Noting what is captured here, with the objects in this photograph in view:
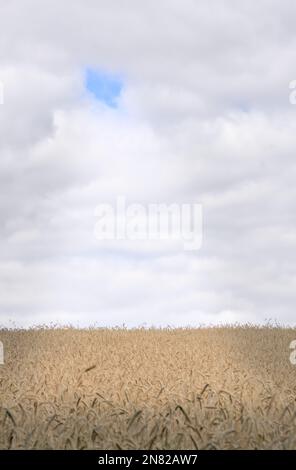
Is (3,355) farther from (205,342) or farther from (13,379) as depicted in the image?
(205,342)

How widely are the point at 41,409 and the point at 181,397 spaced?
4.68 feet

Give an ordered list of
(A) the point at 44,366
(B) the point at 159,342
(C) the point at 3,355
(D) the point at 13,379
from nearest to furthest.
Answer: (D) the point at 13,379
(A) the point at 44,366
(C) the point at 3,355
(B) the point at 159,342

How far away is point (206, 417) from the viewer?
6445 millimetres

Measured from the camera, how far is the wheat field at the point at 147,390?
5414mm

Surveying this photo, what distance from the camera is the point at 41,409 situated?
662 centimetres

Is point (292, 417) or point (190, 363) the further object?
point (190, 363)

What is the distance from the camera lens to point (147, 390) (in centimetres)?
799

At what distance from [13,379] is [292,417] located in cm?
458

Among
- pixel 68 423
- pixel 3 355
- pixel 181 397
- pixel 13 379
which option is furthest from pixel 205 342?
pixel 68 423

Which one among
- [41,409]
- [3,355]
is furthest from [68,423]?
[3,355]

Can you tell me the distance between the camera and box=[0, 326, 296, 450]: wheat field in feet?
17.8
